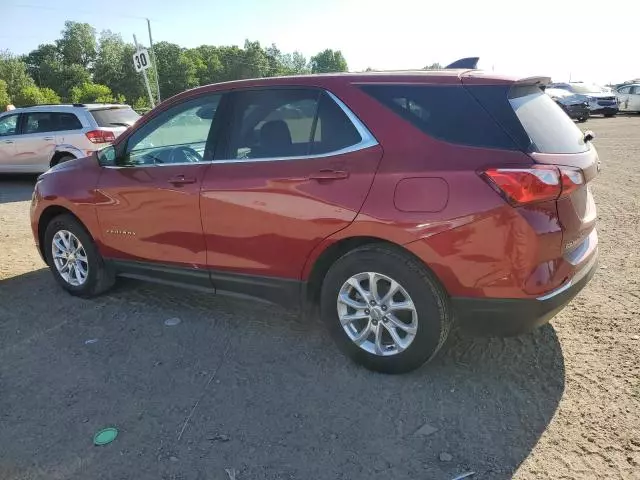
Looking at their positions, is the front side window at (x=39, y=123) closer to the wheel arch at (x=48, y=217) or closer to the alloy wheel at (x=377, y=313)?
the wheel arch at (x=48, y=217)

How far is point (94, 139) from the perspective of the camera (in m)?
9.80

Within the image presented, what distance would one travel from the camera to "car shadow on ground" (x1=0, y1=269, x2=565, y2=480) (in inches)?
99.4

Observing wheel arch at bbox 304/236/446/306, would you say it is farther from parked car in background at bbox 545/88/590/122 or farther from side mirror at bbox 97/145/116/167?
parked car in background at bbox 545/88/590/122

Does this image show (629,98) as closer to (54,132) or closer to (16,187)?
(54,132)

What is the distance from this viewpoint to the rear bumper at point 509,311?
2770mm

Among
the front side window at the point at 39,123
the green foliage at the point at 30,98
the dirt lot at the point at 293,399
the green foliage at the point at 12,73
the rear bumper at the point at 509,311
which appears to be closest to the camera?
the dirt lot at the point at 293,399

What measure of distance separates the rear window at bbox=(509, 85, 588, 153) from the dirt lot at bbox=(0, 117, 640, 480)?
51.9 inches

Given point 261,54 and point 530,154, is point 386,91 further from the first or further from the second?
point 261,54

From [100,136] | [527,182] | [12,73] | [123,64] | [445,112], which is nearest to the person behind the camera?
[527,182]

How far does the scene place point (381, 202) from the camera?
2945 millimetres

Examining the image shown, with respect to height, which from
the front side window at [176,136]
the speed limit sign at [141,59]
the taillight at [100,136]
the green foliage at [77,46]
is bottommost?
the taillight at [100,136]

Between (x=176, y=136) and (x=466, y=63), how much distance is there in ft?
7.42

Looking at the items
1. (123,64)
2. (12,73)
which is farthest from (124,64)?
(12,73)

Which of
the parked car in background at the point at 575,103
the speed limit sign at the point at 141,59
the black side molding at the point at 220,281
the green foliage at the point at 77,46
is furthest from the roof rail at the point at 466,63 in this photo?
the green foliage at the point at 77,46
